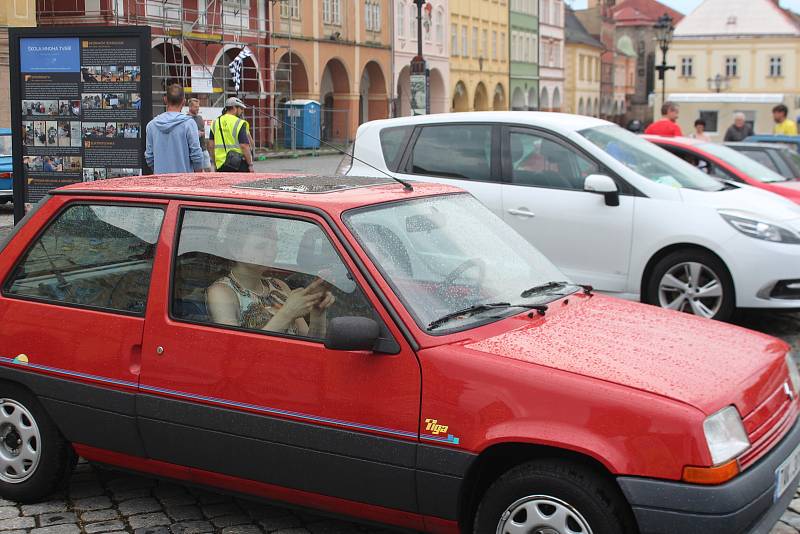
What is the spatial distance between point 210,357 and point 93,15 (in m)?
31.8

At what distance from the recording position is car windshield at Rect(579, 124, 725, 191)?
9.08 metres

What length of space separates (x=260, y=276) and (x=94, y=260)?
0.92m

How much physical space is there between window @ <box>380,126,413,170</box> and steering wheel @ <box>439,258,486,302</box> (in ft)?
16.5

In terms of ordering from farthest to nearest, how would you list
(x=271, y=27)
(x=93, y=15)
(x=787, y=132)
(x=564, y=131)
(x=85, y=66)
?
(x=271, y=27) → (x=93, y=15) → (x=787, y=132) → (x=85, y=66) → (x=564, y=131)

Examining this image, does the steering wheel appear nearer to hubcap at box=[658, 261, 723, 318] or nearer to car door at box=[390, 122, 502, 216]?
hubcap at box=[658, 261, 723, 318]

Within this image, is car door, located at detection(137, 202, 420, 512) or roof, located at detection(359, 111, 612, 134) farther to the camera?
roof, located at detection(359, 111, 612, 134)

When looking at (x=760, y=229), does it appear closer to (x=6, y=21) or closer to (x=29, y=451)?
(x=29, y=451)

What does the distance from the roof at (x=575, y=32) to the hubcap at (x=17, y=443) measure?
9543 centimetres

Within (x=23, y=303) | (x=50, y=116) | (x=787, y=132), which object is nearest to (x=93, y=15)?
(x=787, y=132)

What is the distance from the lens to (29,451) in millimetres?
5055

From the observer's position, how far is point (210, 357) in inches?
176

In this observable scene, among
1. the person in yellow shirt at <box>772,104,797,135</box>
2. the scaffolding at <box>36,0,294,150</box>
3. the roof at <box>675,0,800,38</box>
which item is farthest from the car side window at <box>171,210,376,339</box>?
the roof at <box>675,0,800,38</box>

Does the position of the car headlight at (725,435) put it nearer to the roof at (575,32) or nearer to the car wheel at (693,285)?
the car wheel at (693,285)

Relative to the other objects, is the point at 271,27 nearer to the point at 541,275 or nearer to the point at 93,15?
the point at 93,15
